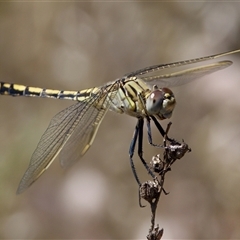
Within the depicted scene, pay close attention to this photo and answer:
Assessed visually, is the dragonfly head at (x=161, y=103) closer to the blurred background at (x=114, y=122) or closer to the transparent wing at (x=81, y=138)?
the transparent wing at (x=81, y=138)

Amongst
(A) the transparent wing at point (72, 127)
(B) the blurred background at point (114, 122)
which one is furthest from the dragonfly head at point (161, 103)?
(B) the blurred background at point (114, 122)

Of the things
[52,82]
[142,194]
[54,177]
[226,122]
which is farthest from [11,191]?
[142,194]

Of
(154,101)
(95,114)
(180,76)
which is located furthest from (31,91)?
(154,101)

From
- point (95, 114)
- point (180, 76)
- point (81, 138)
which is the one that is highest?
point (180, 76)

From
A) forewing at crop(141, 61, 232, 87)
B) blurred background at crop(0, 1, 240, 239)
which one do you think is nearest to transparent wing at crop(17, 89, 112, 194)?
forewing at crop(141, 61, 232, 87)

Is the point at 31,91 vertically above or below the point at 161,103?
above

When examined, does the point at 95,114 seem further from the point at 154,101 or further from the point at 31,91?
the point at 31,91
